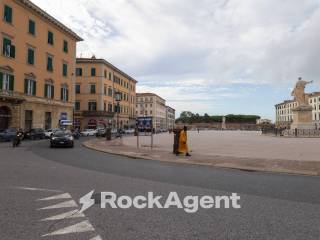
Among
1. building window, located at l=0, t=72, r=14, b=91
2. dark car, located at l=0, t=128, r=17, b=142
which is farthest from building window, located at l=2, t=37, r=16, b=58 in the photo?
dark car, located at l=0, t=128, r=17, b=142

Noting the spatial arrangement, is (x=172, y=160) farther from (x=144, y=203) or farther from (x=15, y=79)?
(x=15, y=79)

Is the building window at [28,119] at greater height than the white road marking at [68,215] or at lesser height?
greater

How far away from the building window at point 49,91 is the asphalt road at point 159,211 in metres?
36.0

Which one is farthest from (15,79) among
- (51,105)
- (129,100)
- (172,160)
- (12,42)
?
(129,100)

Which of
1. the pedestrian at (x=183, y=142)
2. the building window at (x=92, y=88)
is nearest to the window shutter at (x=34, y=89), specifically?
the building window at (x=92, y=88)

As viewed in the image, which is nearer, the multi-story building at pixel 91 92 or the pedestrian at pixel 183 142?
the pedestrian at pixel 183 142

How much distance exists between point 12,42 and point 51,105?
1111 cm

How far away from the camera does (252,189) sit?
8.56m

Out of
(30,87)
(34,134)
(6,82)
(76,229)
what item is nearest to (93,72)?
(30,87)

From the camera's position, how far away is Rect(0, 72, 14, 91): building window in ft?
116

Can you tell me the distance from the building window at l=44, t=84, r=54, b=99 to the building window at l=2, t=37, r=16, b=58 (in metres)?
7.70

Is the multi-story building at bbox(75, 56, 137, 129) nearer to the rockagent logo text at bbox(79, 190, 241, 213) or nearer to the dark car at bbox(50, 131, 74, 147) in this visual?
the dark car at bbox(50, 131, 74, 147)

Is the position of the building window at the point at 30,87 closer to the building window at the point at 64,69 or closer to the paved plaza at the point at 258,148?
the building window at the point at 64,69

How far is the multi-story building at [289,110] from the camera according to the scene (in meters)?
123
